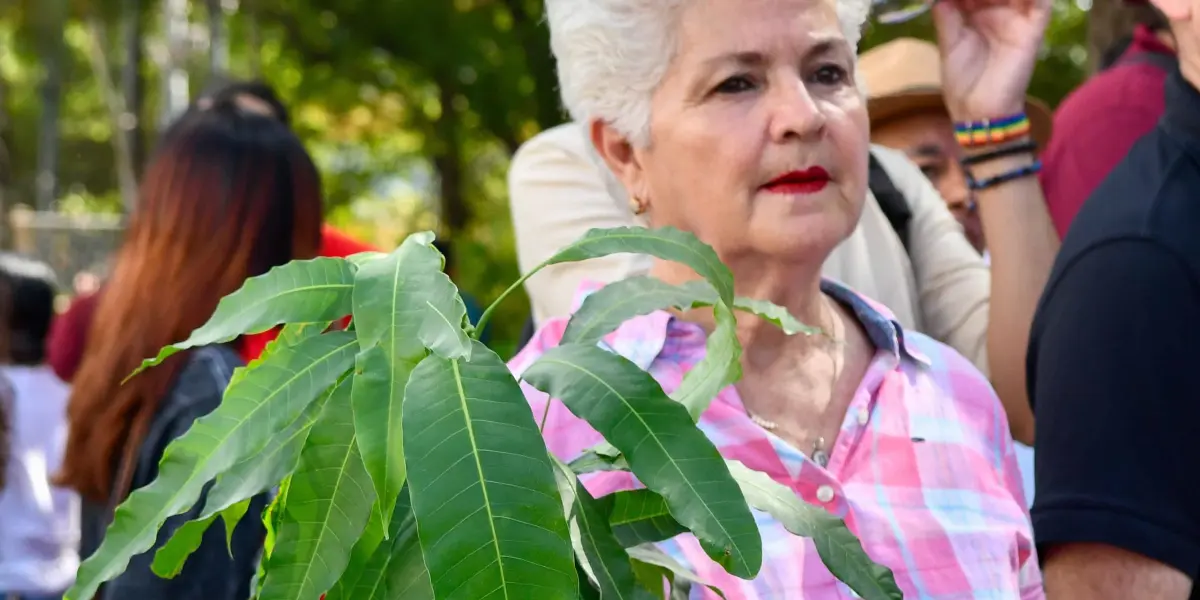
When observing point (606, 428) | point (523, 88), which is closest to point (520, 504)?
point (606, 428)

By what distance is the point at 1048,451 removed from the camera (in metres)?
1.98

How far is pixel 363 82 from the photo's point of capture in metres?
13.8

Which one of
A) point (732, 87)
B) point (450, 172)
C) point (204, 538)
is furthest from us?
point (450, 172)

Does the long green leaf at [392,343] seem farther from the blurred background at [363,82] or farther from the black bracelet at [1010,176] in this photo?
the blurred background at [363,82]

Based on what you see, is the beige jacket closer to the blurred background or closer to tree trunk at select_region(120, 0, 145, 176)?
the blurred background

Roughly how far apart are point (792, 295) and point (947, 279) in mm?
708

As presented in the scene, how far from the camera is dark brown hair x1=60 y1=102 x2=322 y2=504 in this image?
2689mm

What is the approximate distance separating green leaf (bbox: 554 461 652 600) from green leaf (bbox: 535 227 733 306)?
0.21 m

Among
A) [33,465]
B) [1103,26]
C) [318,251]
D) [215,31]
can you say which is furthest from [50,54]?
[318,251]

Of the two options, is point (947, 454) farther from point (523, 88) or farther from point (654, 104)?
point (523, 88)

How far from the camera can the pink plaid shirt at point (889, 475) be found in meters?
1.81

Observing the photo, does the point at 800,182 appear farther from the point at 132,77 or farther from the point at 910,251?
the point at 132,77

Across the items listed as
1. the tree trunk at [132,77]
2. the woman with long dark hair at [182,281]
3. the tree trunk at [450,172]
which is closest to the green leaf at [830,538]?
the woman with long dark hair at [182,281]

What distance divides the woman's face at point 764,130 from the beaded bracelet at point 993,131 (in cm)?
57
